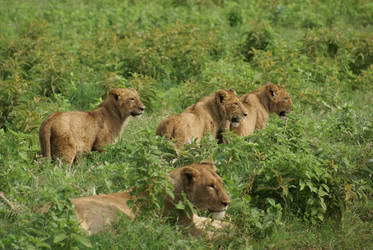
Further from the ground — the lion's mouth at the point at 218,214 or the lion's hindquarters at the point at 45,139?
the lion's mouth at the point at 218,214

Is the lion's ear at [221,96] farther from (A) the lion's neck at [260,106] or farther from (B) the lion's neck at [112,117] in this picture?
(B) the lion's neck at [112,117]

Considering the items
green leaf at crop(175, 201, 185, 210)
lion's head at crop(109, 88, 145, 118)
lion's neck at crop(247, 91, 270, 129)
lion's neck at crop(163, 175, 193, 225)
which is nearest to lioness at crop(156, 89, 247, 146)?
lion's neck at crop(247, 91, 270, 129)

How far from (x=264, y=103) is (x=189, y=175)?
3.51 metres

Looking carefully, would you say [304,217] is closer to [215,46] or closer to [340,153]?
[340,153]

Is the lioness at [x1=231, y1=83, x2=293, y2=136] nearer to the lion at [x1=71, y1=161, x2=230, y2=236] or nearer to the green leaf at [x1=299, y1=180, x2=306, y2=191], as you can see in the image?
the green leaf at [x1=299, y1=180, x2=306, y2=191]

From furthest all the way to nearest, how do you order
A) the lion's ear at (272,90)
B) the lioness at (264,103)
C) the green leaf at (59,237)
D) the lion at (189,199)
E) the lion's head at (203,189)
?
the lion's ear at (272,90) < the lioness at (264,103) < the lion's head at (203,189) < the lion at (189,199) < the green leaf at (59,237)

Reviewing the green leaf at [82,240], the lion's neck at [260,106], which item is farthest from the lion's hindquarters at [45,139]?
the lion's neck at [260,106]

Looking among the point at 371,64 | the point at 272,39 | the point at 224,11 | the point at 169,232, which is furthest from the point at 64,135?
the point at 224,11

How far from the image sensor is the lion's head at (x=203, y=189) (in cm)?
511

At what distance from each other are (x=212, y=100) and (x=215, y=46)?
4.03 m

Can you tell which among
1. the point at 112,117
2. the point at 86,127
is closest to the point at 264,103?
the point at 112,117

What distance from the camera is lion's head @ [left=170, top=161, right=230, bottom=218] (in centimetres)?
511

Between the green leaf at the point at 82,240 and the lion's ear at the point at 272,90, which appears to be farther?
the lion's ear at the point at 272,90

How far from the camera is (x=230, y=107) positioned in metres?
7.56
